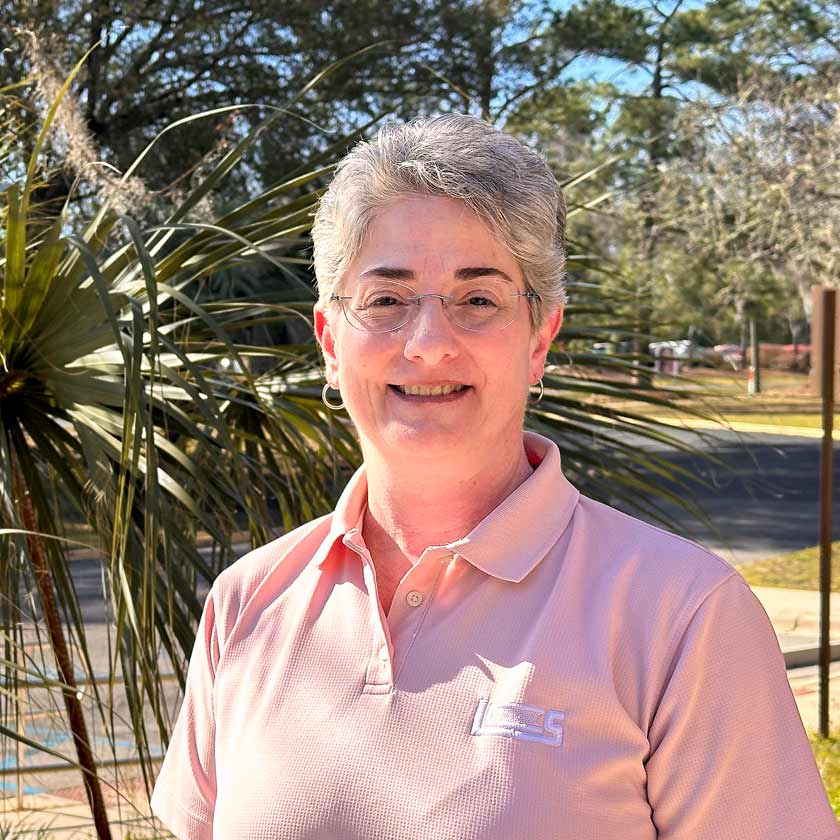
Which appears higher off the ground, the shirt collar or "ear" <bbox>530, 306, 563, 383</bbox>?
"ear" <bbox>530, 306, 563, 383</bbox>

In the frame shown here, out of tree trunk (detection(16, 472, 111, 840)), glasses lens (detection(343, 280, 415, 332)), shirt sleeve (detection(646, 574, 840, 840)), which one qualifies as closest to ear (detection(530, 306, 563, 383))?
glasses lens (detection(343, 280, 415, 332))

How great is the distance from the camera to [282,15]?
52.7ft

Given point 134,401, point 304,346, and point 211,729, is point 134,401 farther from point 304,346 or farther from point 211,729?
point 304,346

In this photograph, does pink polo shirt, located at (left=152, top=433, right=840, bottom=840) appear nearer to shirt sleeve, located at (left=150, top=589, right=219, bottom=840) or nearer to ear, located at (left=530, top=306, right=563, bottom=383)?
shirt sleeve, located at (left=150, top=589, right=219, bottom=840)

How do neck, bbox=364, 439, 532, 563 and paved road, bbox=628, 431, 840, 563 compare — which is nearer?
neck, bbox=364, 439, 532, 563

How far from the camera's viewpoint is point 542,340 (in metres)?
1.89

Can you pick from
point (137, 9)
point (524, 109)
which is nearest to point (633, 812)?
point (137, 9)

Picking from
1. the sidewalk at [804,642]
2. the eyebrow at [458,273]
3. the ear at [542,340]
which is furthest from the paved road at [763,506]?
the eyebrow at [458,273]

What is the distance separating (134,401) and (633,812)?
1.32m

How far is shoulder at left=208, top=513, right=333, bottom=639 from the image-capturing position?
72.0 inches

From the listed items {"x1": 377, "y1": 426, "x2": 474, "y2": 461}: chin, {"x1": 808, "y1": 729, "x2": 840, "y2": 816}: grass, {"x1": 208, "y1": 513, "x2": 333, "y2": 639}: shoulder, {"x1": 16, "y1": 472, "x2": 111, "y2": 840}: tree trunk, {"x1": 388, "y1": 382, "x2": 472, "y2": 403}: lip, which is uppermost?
{"x1": 388, "y1": 382, "x2": 472, "y2": 403}: lip

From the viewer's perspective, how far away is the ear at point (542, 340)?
1861mm

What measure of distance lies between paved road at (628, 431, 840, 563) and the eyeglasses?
23.3 feet

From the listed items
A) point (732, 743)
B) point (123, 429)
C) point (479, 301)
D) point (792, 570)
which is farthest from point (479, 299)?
point (792, 570)
